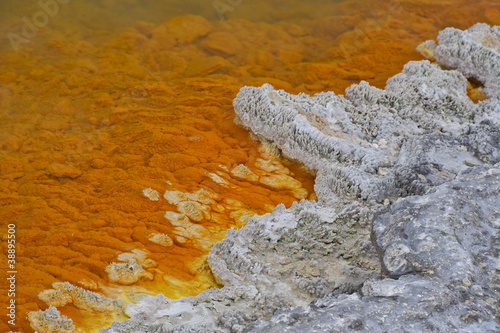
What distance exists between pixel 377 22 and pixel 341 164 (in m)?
3.15

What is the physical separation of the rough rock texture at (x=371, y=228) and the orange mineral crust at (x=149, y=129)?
0.27m

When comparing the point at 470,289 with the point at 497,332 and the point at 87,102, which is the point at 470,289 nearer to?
the point at 497,332

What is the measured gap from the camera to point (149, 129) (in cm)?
364

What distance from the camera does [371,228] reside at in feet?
7.46

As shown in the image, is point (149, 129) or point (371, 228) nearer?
point (371, 228)

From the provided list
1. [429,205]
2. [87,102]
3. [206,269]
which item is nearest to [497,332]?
[429,205]

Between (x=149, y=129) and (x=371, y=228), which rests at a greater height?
(x=371, y=228)

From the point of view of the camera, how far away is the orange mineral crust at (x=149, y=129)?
101 inches

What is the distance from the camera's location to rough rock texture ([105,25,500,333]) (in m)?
1.83

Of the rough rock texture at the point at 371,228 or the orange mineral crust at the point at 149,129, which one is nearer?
the rough rock texture at the point at 371,228

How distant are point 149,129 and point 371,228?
6.79ft

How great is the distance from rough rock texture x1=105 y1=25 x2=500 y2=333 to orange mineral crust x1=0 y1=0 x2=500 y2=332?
10.8 inches

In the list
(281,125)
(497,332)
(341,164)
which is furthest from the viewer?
(281,125)

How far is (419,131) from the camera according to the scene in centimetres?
339
